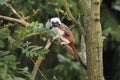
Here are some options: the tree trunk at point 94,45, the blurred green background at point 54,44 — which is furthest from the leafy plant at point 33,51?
the tree trunk at point 94,45

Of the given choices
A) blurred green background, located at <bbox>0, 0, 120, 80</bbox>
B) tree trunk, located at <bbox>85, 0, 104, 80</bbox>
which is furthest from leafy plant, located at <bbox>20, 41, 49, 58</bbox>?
tree trunk, located at <bbox>85, 0, 104, 80</bbox>

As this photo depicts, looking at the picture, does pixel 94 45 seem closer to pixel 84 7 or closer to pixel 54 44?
pixel 84 7

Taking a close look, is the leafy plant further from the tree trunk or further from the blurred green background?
the tree trunk

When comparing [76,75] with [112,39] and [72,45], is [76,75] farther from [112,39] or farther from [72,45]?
[72,45]

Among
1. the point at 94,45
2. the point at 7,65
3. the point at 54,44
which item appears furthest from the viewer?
the point at 54,44

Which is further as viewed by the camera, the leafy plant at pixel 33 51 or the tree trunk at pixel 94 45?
the tree trunk at pixel 94 45

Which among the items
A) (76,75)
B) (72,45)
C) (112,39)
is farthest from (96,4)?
(112,39)

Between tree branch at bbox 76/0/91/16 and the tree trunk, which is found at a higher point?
tree branch at bbox 76/0/91/16

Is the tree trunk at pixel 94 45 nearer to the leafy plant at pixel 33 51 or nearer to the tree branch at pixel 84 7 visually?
the tree branch at pixel 84 7

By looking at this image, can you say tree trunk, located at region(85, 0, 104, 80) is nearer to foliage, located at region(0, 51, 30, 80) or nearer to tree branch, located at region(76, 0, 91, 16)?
tree branch, located at region(76, 0, 91, 16)

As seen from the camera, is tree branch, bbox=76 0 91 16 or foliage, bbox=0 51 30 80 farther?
tree branch, bbox=76 0 91 16

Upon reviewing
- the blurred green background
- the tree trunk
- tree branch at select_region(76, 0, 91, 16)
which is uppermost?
tree branch at select_region(76, 0, 91, 16)

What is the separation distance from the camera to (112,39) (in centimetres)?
534

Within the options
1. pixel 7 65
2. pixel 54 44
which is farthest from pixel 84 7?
pixel 54 44
